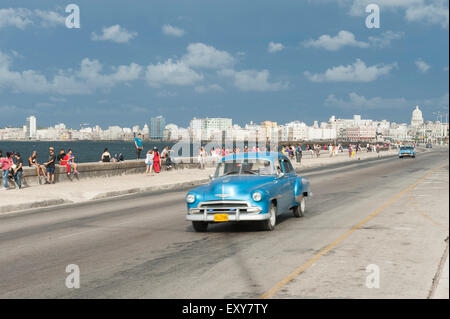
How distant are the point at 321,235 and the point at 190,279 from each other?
171 inches

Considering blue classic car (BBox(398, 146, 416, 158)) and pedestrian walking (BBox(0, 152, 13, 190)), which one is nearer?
pedestrian walking (BBox(0, 152, 13, 190))

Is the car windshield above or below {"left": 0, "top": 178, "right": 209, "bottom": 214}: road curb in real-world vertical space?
above

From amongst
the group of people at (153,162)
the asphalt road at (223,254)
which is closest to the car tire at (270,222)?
the asphalt road at (223,254)

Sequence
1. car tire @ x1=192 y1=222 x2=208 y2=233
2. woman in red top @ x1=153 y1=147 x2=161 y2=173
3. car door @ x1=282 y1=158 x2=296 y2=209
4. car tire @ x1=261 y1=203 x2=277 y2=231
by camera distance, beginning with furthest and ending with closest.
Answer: woman in red top @ x1=153 y1=147 x2=161 y2=173, car door @ x1=282 y1=158 x2=296 y2=209, car tire @ x1=192 y1=222 x2=208 y2=233, car tire @ x1=261 y1=203 x2=277 y2=231

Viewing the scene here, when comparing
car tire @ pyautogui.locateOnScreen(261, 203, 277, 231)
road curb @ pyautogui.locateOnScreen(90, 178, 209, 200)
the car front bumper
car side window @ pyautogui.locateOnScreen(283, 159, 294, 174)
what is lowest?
road curb @ pyautogui.locateOnScreen(90, 178, 209, 200)

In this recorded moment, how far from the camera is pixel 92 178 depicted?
2836cm

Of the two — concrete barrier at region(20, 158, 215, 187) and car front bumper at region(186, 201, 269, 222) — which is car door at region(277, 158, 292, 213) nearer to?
car front bumper at region(186, 201, 269, 222)

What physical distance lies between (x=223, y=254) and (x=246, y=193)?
221 cm

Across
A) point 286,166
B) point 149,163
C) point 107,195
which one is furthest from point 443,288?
point 149,163

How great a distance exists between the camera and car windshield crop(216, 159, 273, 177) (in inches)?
481

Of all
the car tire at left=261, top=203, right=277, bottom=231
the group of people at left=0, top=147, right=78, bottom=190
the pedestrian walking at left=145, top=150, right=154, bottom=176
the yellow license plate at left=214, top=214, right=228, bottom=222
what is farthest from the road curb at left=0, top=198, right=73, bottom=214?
the pedestrian walking at left=145, top=150, right=154, bottom=176

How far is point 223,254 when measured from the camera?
896cm

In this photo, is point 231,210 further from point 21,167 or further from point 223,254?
point 21,167

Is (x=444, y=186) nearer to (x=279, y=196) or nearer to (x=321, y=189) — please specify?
(x=321, y=189)
